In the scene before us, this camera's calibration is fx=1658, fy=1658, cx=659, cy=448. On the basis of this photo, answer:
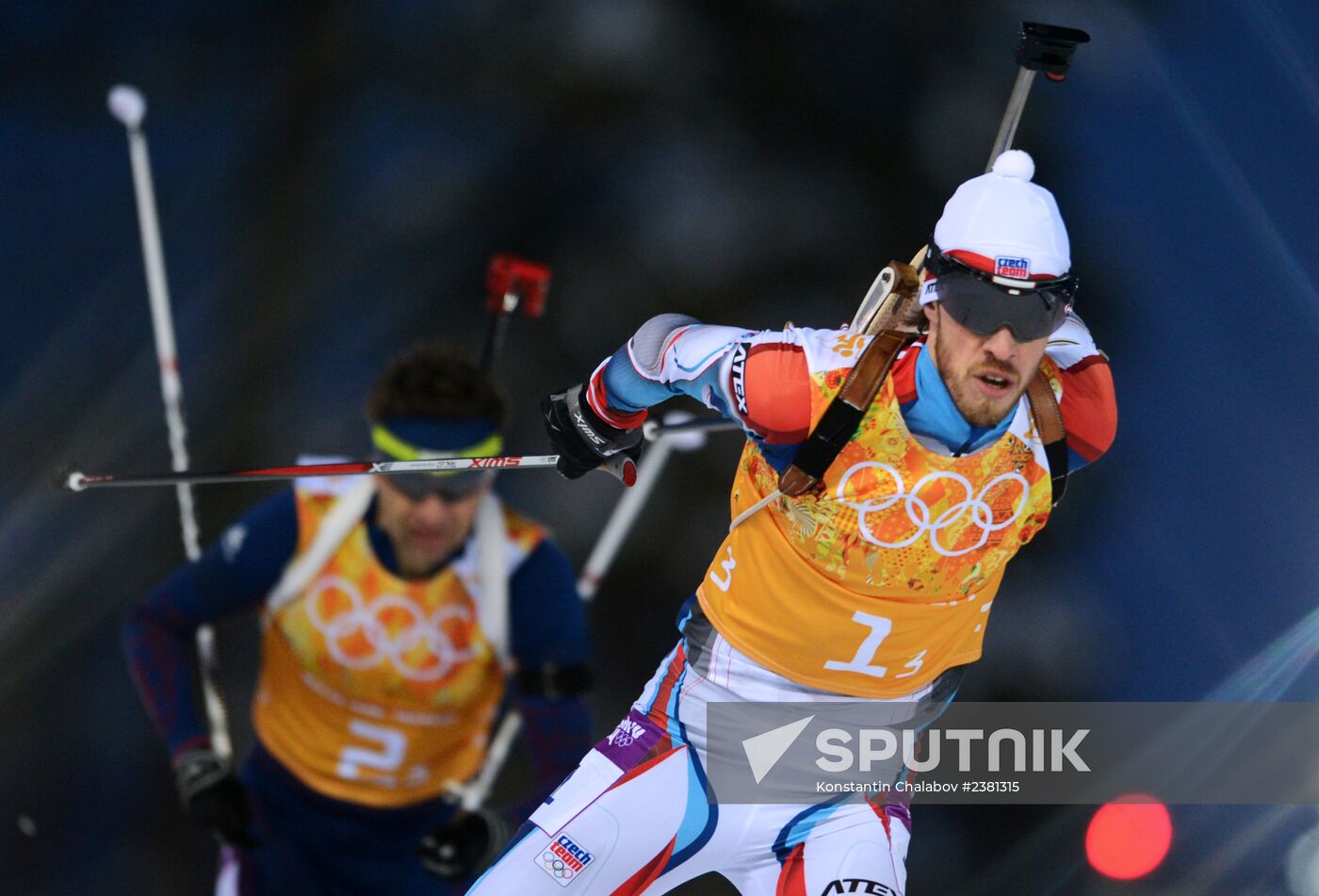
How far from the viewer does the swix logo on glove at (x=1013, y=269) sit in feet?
7.97

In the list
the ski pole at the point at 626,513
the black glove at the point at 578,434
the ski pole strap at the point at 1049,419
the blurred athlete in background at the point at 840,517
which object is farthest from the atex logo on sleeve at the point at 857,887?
the ski pole at the point at 626,513

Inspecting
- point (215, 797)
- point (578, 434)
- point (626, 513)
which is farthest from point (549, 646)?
point (578, 434)

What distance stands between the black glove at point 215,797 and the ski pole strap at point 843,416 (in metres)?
1.85

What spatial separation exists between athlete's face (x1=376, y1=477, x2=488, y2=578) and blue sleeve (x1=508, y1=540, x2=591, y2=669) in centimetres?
18

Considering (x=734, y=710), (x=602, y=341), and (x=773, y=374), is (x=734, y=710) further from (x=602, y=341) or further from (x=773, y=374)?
(x=602, y=341)

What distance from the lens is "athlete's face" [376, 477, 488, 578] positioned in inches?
148

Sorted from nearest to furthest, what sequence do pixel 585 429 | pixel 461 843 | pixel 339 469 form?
1. pixel 585 429
2. pixel 339 469
3. pixel 461 843

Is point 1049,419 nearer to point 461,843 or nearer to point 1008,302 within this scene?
point 1008,302

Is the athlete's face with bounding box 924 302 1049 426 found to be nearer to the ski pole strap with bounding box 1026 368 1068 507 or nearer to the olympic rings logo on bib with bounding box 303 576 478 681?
the ski pole strap with bounding box 1026 368 1068 507

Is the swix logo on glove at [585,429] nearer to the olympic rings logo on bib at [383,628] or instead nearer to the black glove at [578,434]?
the black glove at [578,434]

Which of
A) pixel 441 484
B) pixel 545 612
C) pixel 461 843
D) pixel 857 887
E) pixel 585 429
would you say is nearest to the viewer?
pixel 857 887

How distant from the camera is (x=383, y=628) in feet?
12.8

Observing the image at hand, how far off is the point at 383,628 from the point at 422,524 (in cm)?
30

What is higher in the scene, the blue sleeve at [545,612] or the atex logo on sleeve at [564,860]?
the atex logo on sleeve at [564,860]
